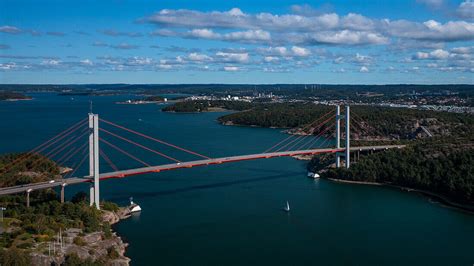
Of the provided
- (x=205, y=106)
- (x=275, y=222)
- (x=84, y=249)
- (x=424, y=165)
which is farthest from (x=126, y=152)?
(x=205, y=106)

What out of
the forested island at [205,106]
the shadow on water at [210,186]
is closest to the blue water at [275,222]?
the shadow on water at [210,186]

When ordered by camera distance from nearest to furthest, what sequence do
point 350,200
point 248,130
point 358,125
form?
point 350,200 → point 358,125 → point 248,130

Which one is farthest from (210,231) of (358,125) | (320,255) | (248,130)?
(248,130)

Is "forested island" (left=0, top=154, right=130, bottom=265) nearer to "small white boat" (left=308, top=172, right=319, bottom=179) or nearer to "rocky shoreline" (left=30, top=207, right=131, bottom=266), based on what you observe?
"rocky shoreline" (left=30, top=207, right=131, bottom=266)

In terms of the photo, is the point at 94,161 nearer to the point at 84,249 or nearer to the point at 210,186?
the point at 84,249

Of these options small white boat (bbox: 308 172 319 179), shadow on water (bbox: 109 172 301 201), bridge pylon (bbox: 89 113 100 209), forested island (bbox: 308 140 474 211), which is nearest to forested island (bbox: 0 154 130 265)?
bridge pylon (bbox: 89 113 100 209)

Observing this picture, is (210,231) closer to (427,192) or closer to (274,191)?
(274,191)
